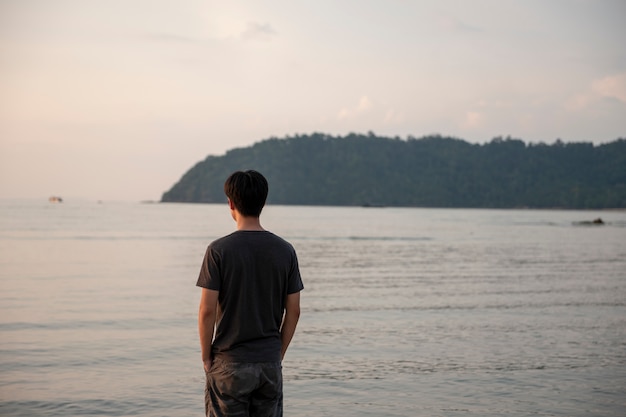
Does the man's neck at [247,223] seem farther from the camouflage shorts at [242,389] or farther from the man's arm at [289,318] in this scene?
the camouflage shorts at [242,389]

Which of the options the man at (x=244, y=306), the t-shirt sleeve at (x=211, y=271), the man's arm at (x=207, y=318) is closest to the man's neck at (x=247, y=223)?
the man at (x=244, y=306)

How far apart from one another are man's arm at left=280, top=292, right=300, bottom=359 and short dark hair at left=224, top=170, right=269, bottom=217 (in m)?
0.59

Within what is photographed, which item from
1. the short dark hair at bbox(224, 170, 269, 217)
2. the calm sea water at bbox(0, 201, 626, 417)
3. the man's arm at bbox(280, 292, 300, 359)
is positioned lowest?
the calm sea water at bbox(0, 201, 626, 417)

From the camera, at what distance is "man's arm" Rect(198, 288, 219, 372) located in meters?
4.18

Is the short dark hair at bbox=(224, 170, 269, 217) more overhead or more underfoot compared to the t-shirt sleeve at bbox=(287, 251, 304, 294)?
more overhead

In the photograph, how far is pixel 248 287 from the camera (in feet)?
13.9

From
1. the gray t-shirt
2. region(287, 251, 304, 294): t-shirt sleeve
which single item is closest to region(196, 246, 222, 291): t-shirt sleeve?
the gray t-shirt

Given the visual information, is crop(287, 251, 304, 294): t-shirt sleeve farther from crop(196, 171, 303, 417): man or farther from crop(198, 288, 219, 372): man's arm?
crop(198, 288, 219, 372): man's arm

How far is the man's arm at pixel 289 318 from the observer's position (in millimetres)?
4422

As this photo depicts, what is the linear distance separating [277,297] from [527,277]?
24.0 meters

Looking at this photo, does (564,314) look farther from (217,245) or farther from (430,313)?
(217,245)

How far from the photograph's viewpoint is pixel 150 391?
388 inches

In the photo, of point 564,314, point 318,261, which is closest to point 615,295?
point 564,314

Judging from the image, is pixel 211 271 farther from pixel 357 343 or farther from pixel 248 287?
pixel 357 343
